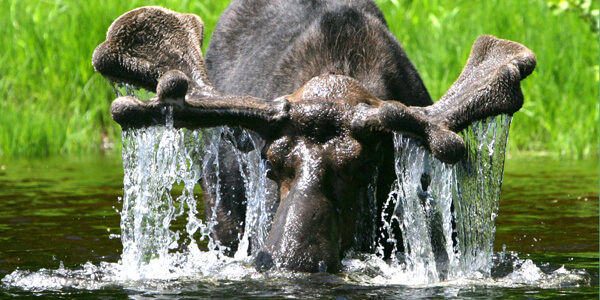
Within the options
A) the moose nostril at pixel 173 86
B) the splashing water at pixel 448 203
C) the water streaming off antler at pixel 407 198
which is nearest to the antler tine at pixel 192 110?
the moose nostril at pixel 173 86

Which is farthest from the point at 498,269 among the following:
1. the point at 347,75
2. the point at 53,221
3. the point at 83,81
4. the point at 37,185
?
the point at 83,81

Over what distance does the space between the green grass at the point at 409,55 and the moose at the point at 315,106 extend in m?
5.02

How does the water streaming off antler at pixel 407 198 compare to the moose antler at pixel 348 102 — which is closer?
the moose antler at pixel 348 102

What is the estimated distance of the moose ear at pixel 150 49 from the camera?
17.0 ft

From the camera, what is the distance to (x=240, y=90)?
613 cm

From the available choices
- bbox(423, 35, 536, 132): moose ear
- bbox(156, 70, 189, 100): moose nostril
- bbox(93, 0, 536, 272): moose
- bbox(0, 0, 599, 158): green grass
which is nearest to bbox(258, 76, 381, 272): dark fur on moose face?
bbox(93, 0, 536, 272): moose

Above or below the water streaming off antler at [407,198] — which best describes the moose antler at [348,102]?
above

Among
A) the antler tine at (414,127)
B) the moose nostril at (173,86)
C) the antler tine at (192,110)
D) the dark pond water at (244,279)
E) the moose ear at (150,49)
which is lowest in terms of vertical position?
the dark pond water at (244,279)

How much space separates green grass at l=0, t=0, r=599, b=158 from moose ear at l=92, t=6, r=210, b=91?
5.11 meters

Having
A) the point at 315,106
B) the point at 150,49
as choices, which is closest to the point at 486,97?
the point at 315,106

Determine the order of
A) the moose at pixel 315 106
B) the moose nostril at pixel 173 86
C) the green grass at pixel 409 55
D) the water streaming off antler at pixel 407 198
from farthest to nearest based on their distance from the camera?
1. the green grass at pixel 409 55
2. the water streaming off antler at pixel 407 198
3. the moose nostril at pixel 173 86
4. the moose at pixel 315 106

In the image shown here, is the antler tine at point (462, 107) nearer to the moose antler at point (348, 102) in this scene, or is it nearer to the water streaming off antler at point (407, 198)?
the moose antler at point (348, 102)

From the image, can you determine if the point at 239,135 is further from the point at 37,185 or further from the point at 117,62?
the point at 37,185

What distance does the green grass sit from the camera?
1055 cm
